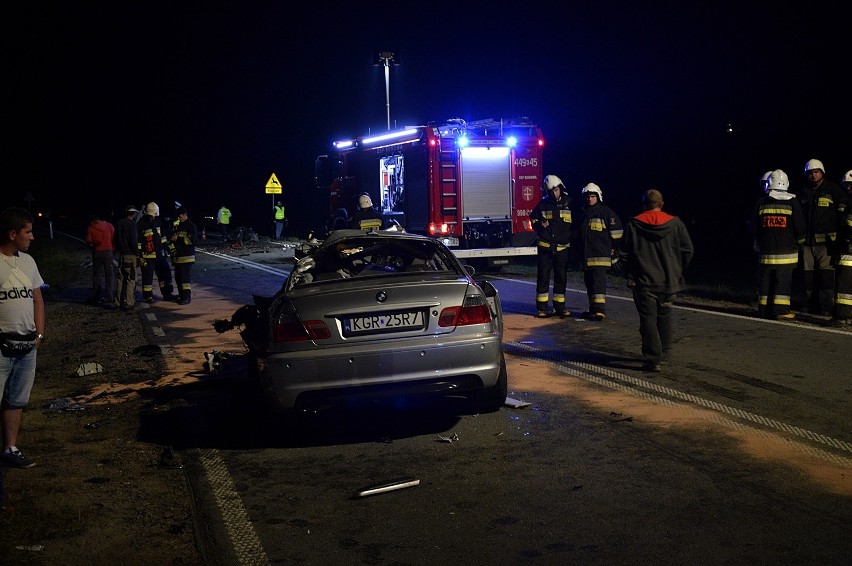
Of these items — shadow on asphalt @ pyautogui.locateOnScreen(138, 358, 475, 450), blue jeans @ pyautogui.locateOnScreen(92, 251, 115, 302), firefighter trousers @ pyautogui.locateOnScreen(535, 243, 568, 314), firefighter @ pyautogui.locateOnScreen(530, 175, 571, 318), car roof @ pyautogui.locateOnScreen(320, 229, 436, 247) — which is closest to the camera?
shadow on asphalt @ pyautogui.locateOnScreen(138, 358, 475, 450)

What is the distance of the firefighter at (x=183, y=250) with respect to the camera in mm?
15695

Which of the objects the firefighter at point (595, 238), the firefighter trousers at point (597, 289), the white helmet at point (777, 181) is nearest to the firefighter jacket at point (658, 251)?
the firefighter trousers at point (597, 289)

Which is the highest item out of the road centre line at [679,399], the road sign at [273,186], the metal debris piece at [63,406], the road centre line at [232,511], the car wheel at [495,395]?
the road sign at [273,186]

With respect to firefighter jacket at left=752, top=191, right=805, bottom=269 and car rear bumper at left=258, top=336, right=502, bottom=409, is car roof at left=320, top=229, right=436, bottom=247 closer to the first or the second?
car rear bumper at left=258, top=336, right=502, bottom=409

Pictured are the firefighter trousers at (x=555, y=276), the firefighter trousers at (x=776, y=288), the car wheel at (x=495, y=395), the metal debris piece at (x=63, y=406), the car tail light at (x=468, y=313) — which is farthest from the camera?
the firefighter trousers at (x=555, y=276)

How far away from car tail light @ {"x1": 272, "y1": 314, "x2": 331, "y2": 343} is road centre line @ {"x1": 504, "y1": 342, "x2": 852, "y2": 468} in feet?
9.23

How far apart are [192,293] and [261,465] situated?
486 inches

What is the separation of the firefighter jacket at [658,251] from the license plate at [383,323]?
3.08 meters

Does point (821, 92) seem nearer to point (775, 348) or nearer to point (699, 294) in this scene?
point (699, 294)

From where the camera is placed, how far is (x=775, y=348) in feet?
31.2

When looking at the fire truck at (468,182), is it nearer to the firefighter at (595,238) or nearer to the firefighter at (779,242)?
the firefighter at (595,238)

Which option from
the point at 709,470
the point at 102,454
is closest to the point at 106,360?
the point at 102,454

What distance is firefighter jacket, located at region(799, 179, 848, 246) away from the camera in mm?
12023

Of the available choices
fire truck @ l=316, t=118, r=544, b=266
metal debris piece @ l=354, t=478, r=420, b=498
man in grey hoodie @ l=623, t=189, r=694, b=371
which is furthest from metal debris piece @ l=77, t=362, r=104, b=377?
fire truck @ l=316, t=118, r=544, b=266
